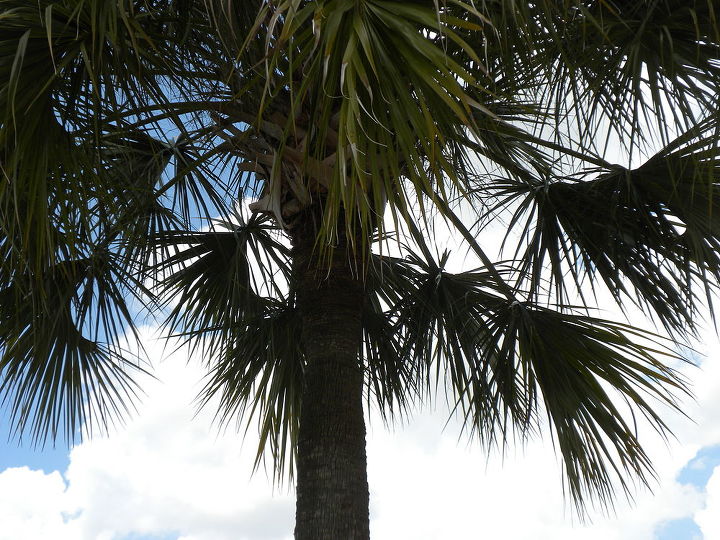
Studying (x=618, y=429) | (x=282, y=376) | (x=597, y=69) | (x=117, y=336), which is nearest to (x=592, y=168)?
(x=597, y=69)

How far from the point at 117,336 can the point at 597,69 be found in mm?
2720

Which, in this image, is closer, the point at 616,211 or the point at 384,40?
the point at 384,40

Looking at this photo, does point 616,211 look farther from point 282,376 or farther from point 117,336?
point 117,336

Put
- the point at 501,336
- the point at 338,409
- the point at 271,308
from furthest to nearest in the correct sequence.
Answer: the point at 271,308 → the point at 501,336 → the point at 338,409

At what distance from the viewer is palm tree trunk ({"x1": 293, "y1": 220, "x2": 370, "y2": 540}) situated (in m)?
3.10

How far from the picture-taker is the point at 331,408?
10.8 ft

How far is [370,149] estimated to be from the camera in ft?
8.16

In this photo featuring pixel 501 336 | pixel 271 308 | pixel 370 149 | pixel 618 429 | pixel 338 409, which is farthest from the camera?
pixel 271 308

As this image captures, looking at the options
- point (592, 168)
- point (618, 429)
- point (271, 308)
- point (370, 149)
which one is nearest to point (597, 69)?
point (592, 168)

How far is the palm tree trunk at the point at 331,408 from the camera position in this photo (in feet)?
10.2

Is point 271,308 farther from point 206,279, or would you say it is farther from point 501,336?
point 501,336

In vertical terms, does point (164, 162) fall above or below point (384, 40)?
above

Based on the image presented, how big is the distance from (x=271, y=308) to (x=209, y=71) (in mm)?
1329

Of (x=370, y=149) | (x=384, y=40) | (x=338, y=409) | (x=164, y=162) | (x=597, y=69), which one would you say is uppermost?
(x=164, y=162)
